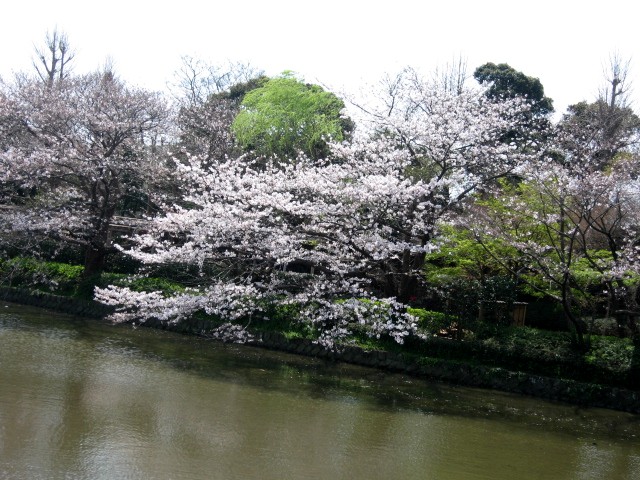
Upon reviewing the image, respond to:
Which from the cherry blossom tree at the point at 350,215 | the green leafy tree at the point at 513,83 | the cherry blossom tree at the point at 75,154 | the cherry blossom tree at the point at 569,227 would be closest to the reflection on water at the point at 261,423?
the cherry blossom tree at the point at 350,215

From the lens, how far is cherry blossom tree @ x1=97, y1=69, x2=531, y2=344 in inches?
426

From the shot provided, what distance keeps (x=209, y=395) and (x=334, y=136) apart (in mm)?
10920

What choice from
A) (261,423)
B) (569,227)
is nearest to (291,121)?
(569,227)

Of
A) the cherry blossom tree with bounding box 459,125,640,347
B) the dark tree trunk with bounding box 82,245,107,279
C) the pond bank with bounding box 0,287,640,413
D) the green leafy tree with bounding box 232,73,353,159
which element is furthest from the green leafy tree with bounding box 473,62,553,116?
the dark tree trunk with bounding box 82,245,107,279

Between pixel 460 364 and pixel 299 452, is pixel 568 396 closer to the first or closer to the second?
pixel 460 364

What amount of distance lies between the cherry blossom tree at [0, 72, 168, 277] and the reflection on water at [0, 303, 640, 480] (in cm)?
470

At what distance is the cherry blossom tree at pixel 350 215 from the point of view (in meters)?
10.8

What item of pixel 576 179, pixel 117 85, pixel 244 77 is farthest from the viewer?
pixel 244 77

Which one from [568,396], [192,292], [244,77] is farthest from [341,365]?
[244,77]

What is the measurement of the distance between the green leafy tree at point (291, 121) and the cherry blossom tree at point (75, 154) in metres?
3.30

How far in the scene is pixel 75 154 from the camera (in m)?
15.1

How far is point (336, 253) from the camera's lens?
1171cm

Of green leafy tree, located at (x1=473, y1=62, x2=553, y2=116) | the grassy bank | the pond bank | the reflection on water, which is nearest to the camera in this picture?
the reflection on water

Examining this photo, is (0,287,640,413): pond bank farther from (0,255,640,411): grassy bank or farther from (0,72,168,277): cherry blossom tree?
(0,72,168,277): cherry blossom tree
